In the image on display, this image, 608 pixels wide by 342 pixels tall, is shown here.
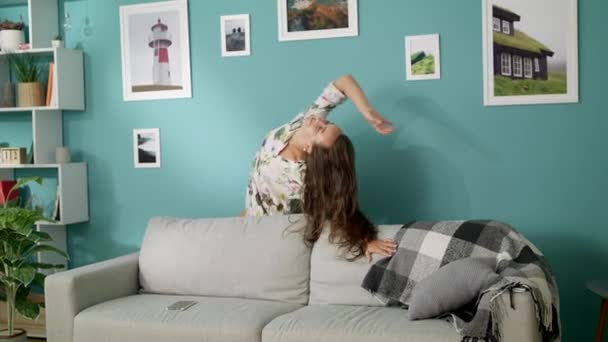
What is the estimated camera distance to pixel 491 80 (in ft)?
12.2

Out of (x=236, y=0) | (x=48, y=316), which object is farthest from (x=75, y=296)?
(x=236, y=0)

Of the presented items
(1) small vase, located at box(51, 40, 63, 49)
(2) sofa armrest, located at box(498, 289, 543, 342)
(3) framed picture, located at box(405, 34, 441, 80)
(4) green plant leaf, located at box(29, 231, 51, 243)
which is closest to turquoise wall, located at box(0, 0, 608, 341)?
(3) framed picture, located at box(405, 34, 441, 80)

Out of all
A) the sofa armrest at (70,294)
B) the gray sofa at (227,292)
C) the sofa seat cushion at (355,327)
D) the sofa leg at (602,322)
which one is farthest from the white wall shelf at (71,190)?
the sofa leg at (602,322)

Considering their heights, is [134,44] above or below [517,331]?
above

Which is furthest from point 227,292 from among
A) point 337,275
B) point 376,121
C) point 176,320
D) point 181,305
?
point 376,121

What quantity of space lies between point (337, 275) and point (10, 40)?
8.71 ft

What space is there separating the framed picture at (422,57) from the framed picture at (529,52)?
25 centimetres

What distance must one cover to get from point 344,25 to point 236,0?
688 millimetres

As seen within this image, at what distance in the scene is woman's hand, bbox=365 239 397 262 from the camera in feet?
10.7

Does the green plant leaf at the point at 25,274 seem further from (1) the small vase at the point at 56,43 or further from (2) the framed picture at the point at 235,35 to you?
(2) the framed picture at the point at 235,35

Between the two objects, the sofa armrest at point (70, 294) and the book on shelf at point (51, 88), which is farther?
the book on shelf at point (51, 88)

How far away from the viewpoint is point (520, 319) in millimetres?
2576

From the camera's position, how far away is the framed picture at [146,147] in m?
4.43

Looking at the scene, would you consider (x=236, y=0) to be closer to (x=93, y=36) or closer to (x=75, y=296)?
(x=93, y=36)
